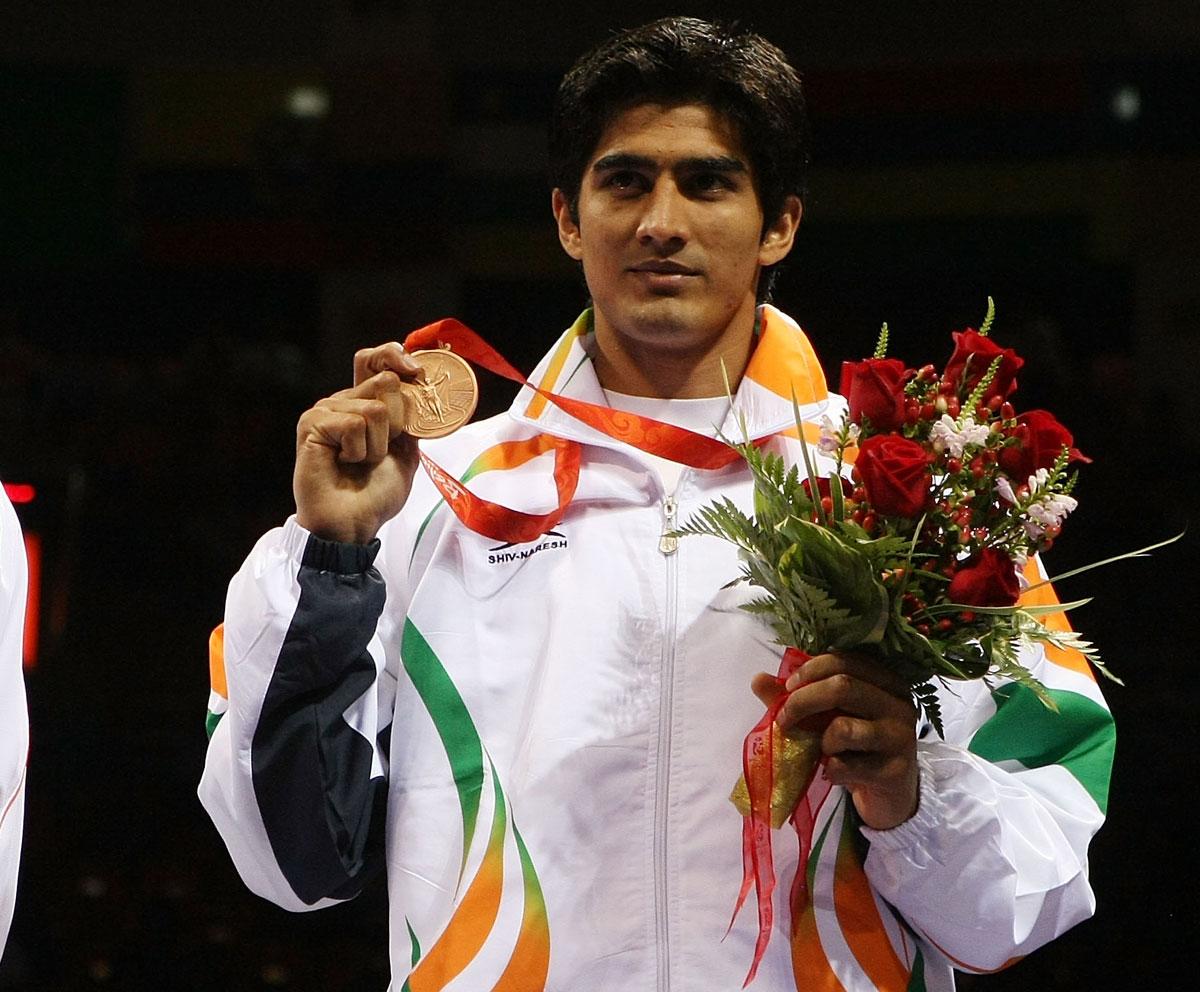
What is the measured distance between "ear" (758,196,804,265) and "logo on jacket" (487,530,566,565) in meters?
0.45

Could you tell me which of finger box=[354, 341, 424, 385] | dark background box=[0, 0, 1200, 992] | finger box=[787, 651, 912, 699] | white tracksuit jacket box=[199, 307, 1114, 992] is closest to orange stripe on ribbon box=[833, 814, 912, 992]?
white tracksuit jacket box=[199, 307, 1114, 992]

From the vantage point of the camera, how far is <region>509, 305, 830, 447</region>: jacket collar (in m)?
2.14

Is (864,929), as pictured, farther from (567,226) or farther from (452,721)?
(567,226)

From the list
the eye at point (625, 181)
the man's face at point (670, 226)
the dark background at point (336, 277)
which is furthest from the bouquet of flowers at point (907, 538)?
the dark background at point (336, 277)

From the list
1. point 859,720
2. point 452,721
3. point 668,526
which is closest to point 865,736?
point 859,720

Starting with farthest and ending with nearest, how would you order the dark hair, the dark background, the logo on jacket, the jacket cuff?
1. the dark background
2. the dark hair
3. the logo on jacket
4. the jacket cuff

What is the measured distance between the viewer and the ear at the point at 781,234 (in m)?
2.27

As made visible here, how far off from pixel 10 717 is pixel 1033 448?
1.05 metres

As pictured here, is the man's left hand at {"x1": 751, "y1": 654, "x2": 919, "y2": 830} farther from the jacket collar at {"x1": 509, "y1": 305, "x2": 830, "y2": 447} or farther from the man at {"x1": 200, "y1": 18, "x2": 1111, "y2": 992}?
the jacket collar at {"x1": 509, "y1": 305, "x2": 830, "y2": 447}

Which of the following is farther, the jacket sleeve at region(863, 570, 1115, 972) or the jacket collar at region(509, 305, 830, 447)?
the jacket collar at region(509, 305, 830, 447)

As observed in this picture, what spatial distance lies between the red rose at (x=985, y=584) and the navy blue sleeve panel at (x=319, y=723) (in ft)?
2.01

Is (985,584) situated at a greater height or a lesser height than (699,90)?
lesser

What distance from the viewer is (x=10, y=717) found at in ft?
5.91

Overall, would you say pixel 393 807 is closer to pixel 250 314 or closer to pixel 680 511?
pixel 680 511
